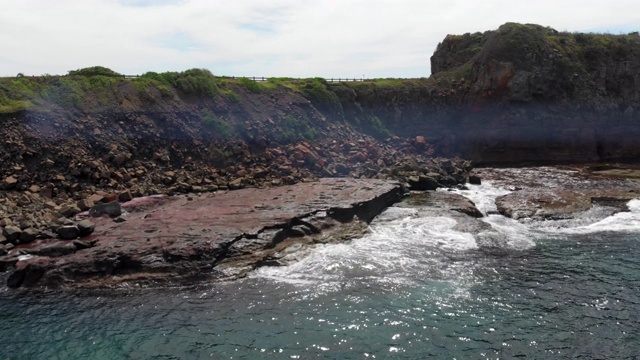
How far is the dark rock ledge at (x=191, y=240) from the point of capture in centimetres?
1823

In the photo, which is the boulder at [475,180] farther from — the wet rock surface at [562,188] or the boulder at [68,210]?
the boulder at [68,210]

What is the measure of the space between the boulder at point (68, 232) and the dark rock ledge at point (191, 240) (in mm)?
598

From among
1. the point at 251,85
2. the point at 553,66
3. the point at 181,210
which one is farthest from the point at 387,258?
the point at 553,66

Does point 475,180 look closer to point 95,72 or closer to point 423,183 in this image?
point 423,183

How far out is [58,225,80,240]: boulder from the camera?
20.9 m

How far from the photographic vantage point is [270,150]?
37.8m

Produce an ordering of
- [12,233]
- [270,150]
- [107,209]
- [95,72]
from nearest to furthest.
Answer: [12,233] → [107,209] → [270,150] → [95,72]

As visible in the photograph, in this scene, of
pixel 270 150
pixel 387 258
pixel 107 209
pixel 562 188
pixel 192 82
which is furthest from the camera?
pixel 192 82

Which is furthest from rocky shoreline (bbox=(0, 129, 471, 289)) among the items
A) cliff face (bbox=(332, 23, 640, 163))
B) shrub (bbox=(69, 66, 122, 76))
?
cliff face (bbox=(332, 23, 640, 163))

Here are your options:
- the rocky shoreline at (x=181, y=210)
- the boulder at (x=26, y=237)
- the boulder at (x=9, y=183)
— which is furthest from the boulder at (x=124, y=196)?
the boulder at (x=26, y=237)

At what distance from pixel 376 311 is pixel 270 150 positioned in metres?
24.3

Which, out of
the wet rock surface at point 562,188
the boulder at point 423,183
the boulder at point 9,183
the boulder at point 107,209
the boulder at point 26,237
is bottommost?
the wet rock surface at point 562,188

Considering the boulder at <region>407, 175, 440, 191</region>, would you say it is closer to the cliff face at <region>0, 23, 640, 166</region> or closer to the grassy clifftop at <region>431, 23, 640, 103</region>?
the cliff face at <region>0, 23, 640, 166</region>

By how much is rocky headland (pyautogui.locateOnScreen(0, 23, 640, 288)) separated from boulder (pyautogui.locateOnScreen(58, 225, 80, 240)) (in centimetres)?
18
